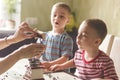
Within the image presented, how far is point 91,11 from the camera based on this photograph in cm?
324

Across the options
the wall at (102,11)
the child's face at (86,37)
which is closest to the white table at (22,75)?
the child's face at (86,37)

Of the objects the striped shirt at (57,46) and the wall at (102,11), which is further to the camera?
the wall at (102,11)

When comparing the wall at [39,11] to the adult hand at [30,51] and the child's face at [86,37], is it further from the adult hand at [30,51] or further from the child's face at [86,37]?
the adult hand at [30,51]

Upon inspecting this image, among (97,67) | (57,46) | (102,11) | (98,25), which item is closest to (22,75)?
(97,67)

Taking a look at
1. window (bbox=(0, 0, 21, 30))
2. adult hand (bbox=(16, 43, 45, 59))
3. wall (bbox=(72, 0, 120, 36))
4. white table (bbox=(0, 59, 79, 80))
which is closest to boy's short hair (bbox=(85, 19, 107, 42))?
white table (bbox=(0, 59, 79, 80))

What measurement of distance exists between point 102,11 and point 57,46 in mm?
1210

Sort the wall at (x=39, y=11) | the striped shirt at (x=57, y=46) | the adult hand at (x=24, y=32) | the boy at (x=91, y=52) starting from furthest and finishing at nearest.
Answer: the wall at (x=39, y=11) < the striped shirt at (x=57, y=46) < the boy at (x=91, y=52) < the adult hand at (x=24, y=32)

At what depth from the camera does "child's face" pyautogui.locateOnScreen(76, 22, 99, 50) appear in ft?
4.82

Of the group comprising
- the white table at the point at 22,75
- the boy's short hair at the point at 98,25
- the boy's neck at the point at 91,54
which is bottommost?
the white table at the point at 22,75

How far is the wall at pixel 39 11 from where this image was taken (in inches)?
133

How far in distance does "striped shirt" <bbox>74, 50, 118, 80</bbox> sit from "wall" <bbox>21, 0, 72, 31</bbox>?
1966 millimetres

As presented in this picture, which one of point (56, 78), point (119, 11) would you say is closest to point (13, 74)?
point (56, 78)

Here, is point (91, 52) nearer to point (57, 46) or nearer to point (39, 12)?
point (57, 46)

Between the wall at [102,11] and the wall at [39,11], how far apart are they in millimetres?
265
